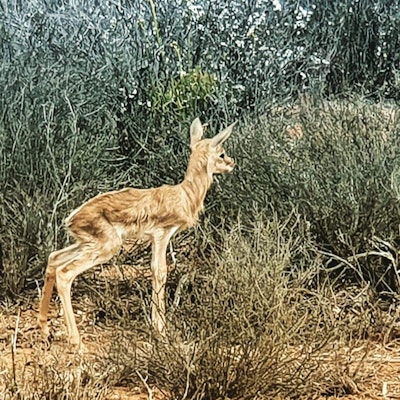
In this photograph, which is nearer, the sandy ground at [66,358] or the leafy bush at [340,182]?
the sandy ground at [66,358]

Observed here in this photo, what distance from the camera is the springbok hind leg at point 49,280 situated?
211 inches

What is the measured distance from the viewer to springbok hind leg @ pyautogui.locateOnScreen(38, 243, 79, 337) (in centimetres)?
536

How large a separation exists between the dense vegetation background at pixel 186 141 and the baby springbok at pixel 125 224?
30cm

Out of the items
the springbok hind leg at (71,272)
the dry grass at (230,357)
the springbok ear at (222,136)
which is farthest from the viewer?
the springbok ear at (222,136)

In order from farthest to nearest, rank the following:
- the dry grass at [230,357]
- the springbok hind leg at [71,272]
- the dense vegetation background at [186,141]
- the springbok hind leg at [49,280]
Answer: the dense vegetation background at [186,141]
the springbok hind leg at [49,280]
the springbok hind leg at [71,272]
the dry grass at [230,357]

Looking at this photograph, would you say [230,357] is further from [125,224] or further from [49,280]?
[49,280]

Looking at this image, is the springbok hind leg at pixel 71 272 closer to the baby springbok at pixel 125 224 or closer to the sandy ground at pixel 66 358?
the baby springbok at pixel 125 224

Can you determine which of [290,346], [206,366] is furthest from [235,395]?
[290,346]

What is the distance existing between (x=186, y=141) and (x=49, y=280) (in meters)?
2.44

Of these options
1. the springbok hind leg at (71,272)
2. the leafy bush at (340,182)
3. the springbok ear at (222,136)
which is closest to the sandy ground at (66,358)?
the springbok hind leg at (71,272)

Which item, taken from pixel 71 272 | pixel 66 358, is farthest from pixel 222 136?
pixel 66 358

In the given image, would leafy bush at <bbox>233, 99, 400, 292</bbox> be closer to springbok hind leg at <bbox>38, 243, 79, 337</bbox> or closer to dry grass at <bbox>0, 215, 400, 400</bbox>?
dry grass at <bbox>0, 215, 400, 400</bbox>

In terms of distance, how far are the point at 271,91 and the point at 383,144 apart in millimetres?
2770

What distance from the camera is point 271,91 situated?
358 inches
